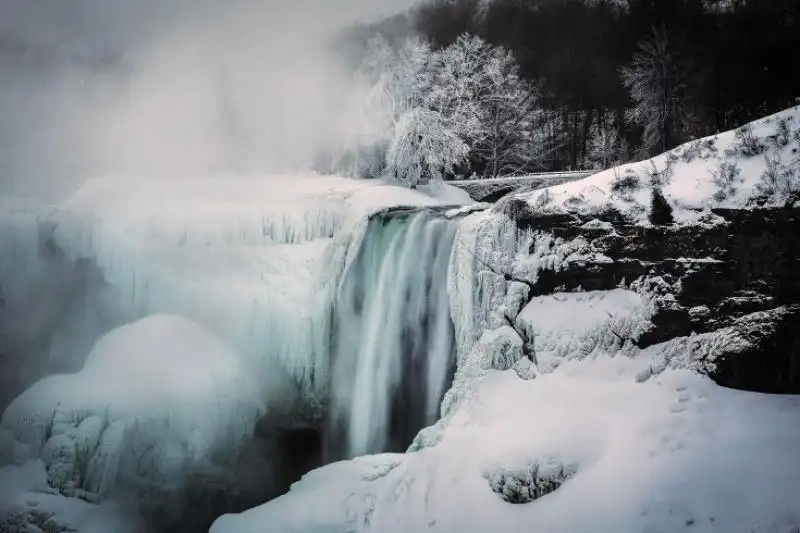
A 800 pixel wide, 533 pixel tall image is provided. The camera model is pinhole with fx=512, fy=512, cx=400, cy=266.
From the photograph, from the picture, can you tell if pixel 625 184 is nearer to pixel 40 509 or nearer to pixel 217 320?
pixel 217 320

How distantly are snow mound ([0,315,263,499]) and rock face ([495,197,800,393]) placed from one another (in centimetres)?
761

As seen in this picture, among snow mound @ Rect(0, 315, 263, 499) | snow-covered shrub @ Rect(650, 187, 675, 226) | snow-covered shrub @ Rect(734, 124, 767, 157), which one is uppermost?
snow-covered shrub @ Rect(734, 124, 767, 157)

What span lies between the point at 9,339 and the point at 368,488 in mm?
11235

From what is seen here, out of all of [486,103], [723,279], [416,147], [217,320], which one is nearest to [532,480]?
[723,279]

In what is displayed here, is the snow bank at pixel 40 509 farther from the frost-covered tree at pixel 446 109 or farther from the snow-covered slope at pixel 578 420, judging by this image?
the frost-covered tree at pixel 446 109

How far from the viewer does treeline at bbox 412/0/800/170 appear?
15211 mm

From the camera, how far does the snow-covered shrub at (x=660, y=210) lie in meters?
6.38

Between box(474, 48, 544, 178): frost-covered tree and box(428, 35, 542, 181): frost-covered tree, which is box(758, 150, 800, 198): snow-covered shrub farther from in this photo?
box(474, 48, 544, 178): frost-covered tree

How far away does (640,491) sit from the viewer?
15.9 feet

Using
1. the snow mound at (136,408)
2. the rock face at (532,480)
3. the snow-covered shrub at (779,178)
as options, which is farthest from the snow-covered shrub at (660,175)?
the snow mound at (136,408)

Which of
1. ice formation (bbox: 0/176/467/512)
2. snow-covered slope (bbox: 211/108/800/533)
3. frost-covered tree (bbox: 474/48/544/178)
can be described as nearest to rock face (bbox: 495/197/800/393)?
snow-covered slope (bbox: 211/108/800/533)

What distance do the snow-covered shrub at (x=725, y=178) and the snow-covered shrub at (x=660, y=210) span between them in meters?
0.53

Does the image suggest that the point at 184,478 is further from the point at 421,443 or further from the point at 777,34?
the point at 777,34

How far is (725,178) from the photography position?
6246mm
